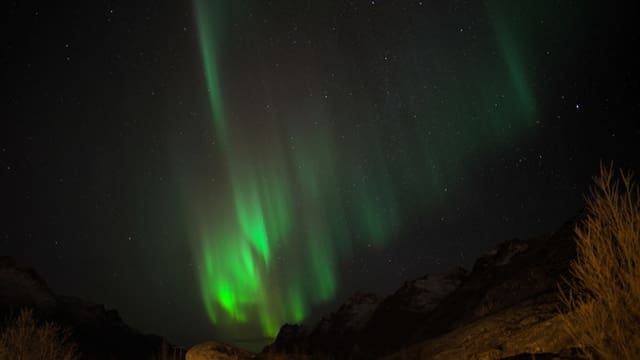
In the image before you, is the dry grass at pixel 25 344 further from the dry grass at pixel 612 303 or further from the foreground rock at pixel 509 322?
the dry grass at pixel 612 303

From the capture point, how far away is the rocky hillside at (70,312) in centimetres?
9162

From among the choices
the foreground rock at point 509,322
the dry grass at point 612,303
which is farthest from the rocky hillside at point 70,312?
the dry grass at point 612,303

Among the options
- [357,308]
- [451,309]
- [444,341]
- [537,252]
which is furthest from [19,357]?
[357,308]

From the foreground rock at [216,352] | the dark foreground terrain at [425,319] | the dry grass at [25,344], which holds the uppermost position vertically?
the dry grass at [25,344]

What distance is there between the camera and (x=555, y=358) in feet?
19.6

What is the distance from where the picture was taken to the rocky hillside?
91.6 m

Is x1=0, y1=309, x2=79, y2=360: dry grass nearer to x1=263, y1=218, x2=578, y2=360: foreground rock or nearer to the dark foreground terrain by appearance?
the dark foreground terrain

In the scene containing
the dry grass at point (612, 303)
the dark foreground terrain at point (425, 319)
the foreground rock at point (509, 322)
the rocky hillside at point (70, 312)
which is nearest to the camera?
the dry grass at point (612, 303)

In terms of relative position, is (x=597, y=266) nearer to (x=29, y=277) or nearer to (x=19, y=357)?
(x=19, y=357)

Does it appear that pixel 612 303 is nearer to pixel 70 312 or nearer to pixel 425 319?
pixel 425 319

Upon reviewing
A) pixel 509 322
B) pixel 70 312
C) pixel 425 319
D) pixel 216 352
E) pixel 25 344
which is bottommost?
pixel 425 319

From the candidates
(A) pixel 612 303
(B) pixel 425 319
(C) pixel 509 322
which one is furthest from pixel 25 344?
(B) pixel 425 319

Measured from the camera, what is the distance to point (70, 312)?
100938mm

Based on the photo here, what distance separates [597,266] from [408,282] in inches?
4516
